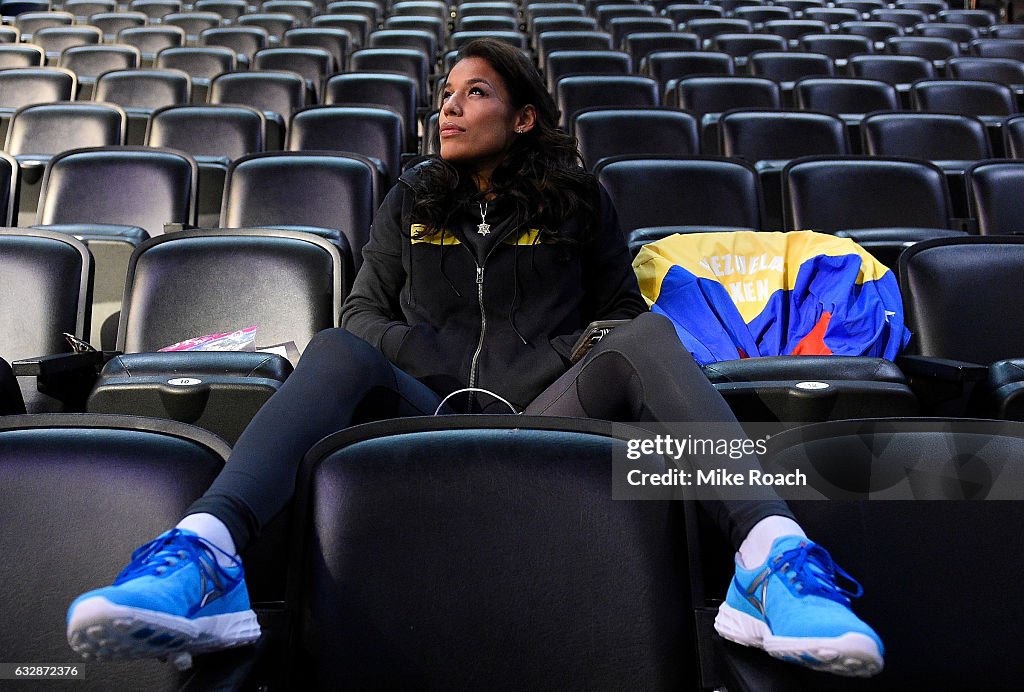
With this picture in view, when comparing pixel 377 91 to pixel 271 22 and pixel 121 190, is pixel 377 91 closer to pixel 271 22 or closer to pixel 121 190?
pixel 121 190

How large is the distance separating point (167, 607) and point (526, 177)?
0.71 metres

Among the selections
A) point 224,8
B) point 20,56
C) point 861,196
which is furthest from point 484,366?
point 224,8

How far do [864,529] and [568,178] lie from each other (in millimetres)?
596

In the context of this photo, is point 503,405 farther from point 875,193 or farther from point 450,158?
point 875,193

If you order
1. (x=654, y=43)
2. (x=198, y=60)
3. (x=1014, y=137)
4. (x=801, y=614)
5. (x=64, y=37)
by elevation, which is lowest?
(x=1014, y=137)

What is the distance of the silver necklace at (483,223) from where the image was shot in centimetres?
107

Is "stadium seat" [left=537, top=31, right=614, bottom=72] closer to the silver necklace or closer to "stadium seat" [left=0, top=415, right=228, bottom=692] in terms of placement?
the silver necklace

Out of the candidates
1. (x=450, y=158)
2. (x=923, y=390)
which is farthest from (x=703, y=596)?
(x=450, y=158)

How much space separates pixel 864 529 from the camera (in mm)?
632

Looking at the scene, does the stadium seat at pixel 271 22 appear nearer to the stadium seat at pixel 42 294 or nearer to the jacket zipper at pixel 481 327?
the stadium seat at pixel 42 294

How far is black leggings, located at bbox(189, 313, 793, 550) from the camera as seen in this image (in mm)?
621

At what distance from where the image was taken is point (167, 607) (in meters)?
0.52

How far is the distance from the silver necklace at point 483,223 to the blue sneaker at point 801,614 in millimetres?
566

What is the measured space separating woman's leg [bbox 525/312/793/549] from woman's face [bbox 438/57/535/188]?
35 cm
